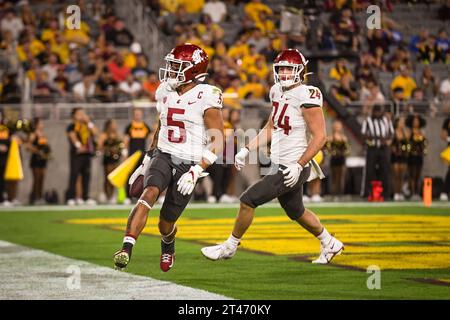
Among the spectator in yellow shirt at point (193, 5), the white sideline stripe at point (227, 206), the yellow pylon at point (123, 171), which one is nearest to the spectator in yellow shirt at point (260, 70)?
the white sideline stripe at point (227, 206)

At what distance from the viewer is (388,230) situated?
1340 cm

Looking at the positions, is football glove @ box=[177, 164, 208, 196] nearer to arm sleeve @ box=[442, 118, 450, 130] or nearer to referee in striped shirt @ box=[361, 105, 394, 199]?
referee in striped shirt @ box=[361, 105, 394, 199]

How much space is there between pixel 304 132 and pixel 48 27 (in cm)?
1326

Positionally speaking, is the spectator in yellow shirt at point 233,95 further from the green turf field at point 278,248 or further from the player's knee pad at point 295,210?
the player's knee pad at point 295,210

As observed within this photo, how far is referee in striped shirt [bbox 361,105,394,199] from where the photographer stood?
19328mm

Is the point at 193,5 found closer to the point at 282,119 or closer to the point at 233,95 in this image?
the point at 233,95

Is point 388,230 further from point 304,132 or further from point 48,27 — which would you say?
point 48,27

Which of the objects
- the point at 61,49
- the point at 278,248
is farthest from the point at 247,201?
the point at 61,49

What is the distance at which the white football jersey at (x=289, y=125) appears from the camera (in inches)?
369

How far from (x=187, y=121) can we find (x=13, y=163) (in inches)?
417

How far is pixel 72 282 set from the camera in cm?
848
